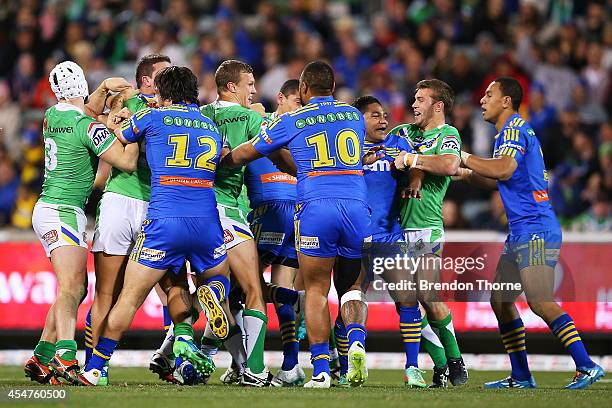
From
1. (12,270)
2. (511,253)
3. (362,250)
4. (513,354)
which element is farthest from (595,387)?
(12,270)

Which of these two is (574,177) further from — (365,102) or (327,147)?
(327,147)

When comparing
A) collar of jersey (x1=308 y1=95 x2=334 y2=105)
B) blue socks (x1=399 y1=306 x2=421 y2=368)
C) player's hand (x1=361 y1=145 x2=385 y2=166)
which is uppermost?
collar of jersey (x1=308 y1=95 x2=334 y2=105)

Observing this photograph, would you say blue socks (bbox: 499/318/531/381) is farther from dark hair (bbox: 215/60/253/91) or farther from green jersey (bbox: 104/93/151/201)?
green jersey (bbox: 104/93/151/201)

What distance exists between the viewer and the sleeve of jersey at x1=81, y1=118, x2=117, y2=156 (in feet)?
34.3

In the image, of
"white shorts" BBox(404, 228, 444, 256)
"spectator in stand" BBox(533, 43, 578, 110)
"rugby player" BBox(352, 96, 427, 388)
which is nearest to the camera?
"white shorts" BBox(404, 228, 444, 256)

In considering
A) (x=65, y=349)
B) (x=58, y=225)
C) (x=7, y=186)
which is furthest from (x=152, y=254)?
(x=7, y=186)

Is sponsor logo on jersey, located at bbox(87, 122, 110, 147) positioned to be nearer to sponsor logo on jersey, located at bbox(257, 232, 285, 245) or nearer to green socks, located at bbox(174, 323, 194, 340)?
green socks, located at bbox(174, 323, 194, 340)

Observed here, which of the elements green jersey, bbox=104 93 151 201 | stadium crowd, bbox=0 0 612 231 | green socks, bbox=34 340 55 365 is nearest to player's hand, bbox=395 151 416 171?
green jersey, bbox=104 93 151 201

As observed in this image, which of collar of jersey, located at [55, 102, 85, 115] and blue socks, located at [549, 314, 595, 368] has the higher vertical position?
collar of jersey, located at [55, 102, 85, 115]

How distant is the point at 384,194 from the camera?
11.6 meters

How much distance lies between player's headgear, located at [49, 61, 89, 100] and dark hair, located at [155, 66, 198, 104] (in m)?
0.86

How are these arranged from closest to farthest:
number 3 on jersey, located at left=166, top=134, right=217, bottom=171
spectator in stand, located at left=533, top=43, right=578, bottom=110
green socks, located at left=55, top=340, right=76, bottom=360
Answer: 1. number 3 on jersey, located at left=166, top=134, right=217, bottom=171
2. green socks, located at left=55, top=340, right=76, bottom=360
3. spectator in stand, located at left=533, top=43, right=578, bottom=110

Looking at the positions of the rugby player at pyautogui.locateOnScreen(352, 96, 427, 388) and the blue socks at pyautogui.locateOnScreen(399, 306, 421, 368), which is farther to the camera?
the rugby player at pyautogui.locateOnScreen(352, 96, 427, 388)

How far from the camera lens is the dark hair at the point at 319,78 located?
10516 millimetres
